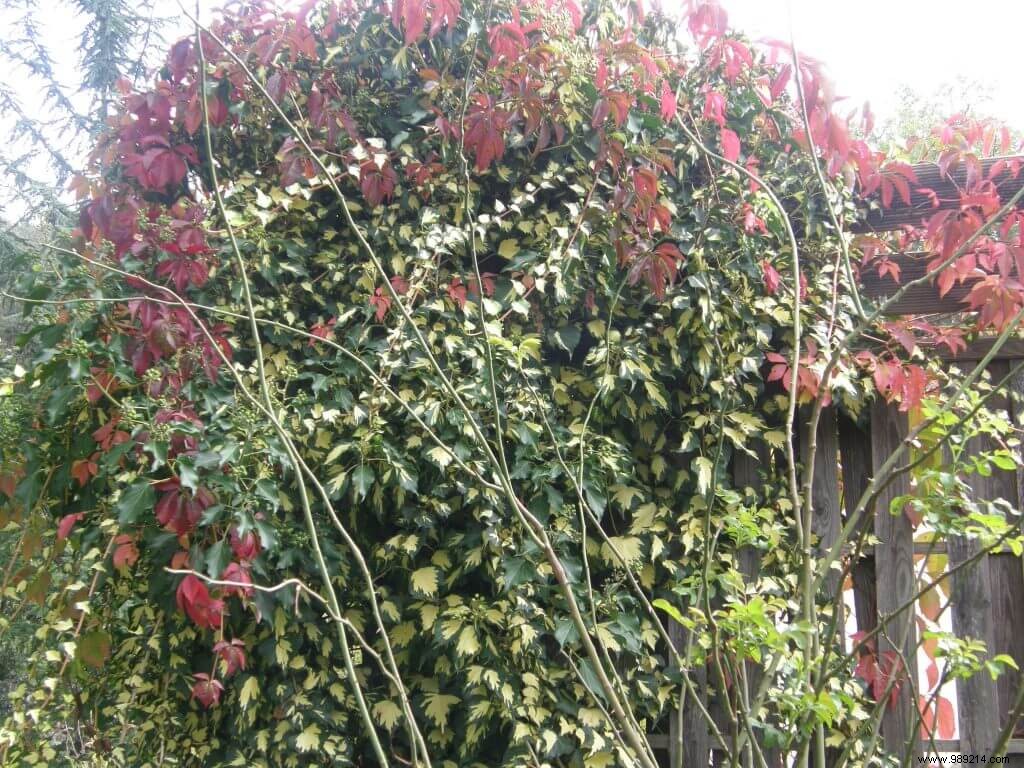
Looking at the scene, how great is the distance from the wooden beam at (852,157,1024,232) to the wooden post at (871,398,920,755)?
21.1 inches

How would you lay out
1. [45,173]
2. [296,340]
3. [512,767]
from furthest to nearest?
[45,173]
[296,340]
[512,767]

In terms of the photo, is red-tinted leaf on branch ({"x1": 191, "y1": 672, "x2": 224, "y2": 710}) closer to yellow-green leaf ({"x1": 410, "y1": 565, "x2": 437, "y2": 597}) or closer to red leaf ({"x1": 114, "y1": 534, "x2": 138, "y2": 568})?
red leaf ({"x1": 114, "y1": 534, "x2": 138, "y2": 568})

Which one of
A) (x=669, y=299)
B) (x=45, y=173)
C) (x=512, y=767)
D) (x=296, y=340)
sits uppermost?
(x=45, y=173)

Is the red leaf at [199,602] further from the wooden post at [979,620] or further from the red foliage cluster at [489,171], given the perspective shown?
the wooden post at [979,620]

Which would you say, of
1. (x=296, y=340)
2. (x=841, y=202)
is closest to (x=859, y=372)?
(x=841, y=202)

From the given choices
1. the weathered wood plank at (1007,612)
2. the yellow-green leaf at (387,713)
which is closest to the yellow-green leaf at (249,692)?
the yellow-green leaf at (387,713)

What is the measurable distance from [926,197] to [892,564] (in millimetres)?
1037

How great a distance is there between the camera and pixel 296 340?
2248 mm

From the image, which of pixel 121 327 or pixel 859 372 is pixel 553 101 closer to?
pixel 859 372

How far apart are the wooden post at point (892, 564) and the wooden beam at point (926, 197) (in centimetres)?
54

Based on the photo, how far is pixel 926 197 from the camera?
2.43 metres

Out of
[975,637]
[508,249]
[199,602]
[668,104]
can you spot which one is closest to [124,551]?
[199,602]

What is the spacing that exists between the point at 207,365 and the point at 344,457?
406mm

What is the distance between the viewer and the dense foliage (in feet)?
6.55
